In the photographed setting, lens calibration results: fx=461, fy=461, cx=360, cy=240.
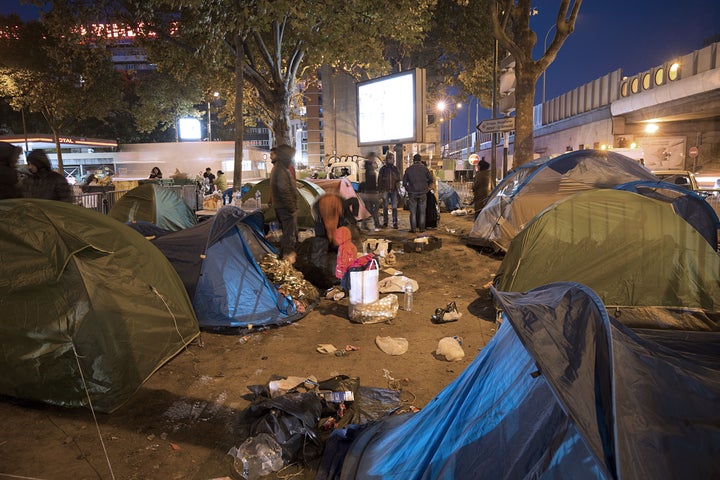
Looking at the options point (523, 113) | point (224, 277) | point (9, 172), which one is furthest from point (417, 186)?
point (9, 172)

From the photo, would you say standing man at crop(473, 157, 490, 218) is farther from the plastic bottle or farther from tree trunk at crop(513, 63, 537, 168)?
the plastic bottle

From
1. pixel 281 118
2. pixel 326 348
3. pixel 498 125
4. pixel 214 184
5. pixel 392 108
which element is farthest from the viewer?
pixel 214 184

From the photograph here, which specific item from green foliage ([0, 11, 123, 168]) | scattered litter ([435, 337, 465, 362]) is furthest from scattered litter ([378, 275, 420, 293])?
green foliage ([0, 11, 123, 168])

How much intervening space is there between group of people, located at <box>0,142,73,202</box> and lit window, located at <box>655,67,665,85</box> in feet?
90.3

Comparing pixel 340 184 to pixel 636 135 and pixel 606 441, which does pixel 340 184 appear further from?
pixel 636 135

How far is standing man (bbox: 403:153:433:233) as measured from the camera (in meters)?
11.9

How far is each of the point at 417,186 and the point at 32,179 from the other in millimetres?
8214

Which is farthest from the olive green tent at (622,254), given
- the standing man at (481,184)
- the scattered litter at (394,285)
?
the standing man at (481,184)

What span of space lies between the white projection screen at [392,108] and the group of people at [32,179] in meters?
10.7

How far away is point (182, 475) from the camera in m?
3.07

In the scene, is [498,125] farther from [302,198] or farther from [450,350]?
[450,350]

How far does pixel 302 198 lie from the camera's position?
11.3 metres

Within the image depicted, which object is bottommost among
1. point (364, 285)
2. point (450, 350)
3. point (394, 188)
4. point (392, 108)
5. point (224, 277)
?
point (450, 350)

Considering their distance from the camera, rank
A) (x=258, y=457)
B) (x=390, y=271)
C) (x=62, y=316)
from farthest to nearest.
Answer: (x=390, y=271) < (x=62, y=316) < (x=258, y=457)
